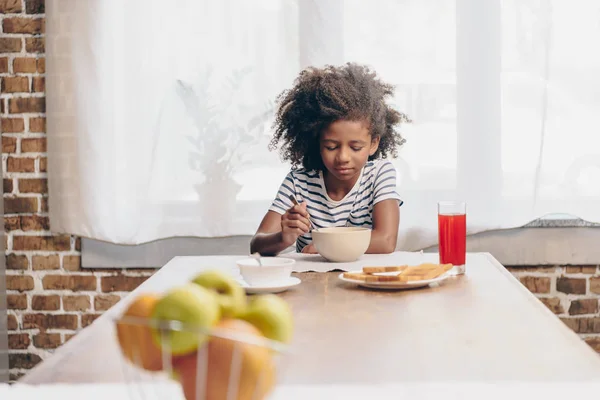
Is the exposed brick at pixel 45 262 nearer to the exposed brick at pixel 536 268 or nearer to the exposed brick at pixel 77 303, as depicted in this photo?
the exposed brick at pixel 77 303

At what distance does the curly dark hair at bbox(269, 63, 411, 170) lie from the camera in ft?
7.22

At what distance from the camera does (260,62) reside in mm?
2514

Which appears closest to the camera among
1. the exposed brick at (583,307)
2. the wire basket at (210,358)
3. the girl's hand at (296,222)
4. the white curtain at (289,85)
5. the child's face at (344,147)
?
the wire basket at (210,358)

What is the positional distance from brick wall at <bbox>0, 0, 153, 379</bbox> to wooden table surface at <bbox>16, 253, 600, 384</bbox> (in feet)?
4.44

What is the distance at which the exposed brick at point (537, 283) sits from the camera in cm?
259

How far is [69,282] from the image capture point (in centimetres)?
267

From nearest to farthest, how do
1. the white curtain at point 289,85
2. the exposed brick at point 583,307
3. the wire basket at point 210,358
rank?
1. the wire basket at point 210,358
2. the white curtain at point 289,85
3. the exposed brick at point 583,307

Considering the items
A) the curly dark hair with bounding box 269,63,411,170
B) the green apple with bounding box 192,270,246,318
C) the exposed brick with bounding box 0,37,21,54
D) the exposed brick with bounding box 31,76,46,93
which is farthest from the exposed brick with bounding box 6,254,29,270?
the green apple with bounding box 192,270,246,318

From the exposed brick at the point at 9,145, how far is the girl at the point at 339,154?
901mm

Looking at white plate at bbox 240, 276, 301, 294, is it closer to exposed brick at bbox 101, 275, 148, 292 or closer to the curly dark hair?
the curly dark hair

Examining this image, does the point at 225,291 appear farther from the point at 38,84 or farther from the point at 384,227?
the point at 38,84

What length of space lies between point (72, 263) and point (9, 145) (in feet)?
1.50

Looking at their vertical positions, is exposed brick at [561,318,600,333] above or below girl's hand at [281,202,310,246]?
below

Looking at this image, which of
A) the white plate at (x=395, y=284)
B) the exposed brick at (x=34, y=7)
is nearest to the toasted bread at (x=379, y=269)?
the white plate at (x=395, y=284)
